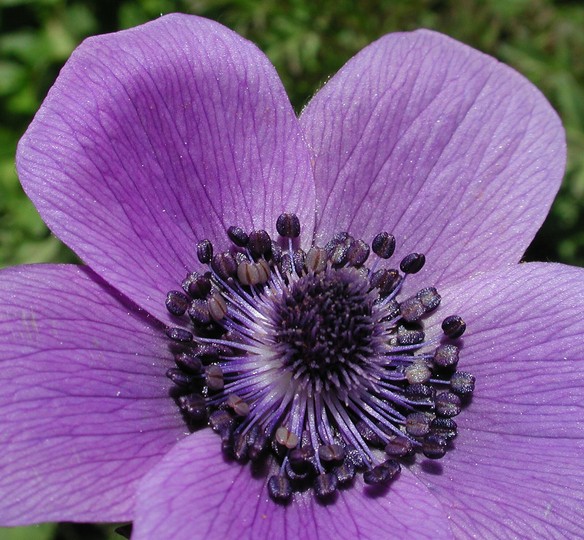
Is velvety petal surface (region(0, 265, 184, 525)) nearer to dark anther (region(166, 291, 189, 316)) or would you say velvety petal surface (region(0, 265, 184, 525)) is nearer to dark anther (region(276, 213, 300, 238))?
dark anther (region(166, 291, 189, 316))

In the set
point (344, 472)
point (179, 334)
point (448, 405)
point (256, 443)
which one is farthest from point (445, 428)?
point (179, 334)

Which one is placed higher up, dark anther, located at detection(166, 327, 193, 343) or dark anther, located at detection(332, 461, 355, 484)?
dark anther, located at detection(166, 327, 193, 343)

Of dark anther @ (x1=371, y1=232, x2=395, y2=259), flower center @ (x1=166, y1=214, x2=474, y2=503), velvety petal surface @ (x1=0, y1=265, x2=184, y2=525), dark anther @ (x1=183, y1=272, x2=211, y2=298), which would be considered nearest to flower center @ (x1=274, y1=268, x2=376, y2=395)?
flower center @ (x1=166, y1=214, x2=474, y2=503)

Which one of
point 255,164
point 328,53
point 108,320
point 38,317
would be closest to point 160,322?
point 108,320

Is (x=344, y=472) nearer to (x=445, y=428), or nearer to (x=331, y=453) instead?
(x=331, y=453)

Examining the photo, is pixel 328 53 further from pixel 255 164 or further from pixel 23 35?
pixel 255 164
